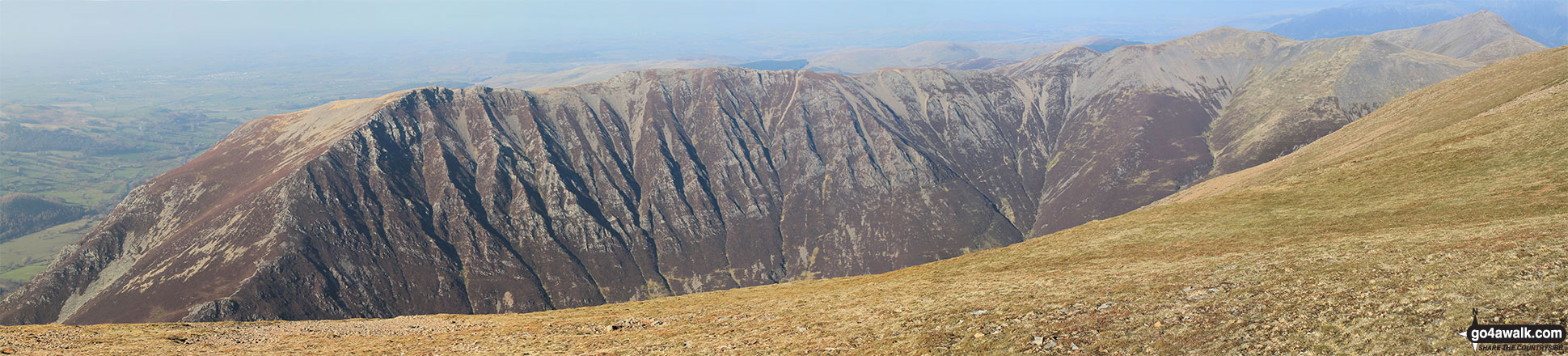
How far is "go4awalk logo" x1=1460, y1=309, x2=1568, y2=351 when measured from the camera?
2011 centimetres

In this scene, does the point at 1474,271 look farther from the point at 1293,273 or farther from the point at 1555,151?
the point at 1555,151

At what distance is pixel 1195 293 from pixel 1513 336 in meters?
12.4

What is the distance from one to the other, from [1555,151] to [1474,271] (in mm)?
49678

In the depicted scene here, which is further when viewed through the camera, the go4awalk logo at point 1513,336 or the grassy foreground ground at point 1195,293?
the grassy foreground ground at point 1195,293

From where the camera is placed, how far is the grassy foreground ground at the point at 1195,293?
25.6m

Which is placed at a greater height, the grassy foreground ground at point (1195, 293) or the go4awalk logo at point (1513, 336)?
the go4awalk logo at point (1513, 336)

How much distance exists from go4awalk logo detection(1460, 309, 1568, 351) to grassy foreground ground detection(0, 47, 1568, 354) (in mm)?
664

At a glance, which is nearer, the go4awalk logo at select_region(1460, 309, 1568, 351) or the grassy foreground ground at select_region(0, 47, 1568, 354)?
the go4awalk logo at select_region(1460, 309, 1568, 351)

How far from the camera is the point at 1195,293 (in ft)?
108

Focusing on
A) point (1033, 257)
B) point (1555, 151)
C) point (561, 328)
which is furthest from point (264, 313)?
point (1555, 151)

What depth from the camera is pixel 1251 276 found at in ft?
114

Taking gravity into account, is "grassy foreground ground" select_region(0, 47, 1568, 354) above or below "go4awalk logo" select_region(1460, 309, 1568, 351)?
below

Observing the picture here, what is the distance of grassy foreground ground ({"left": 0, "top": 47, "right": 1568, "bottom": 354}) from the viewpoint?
25.6 m

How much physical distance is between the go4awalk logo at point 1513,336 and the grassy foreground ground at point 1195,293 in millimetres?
664
